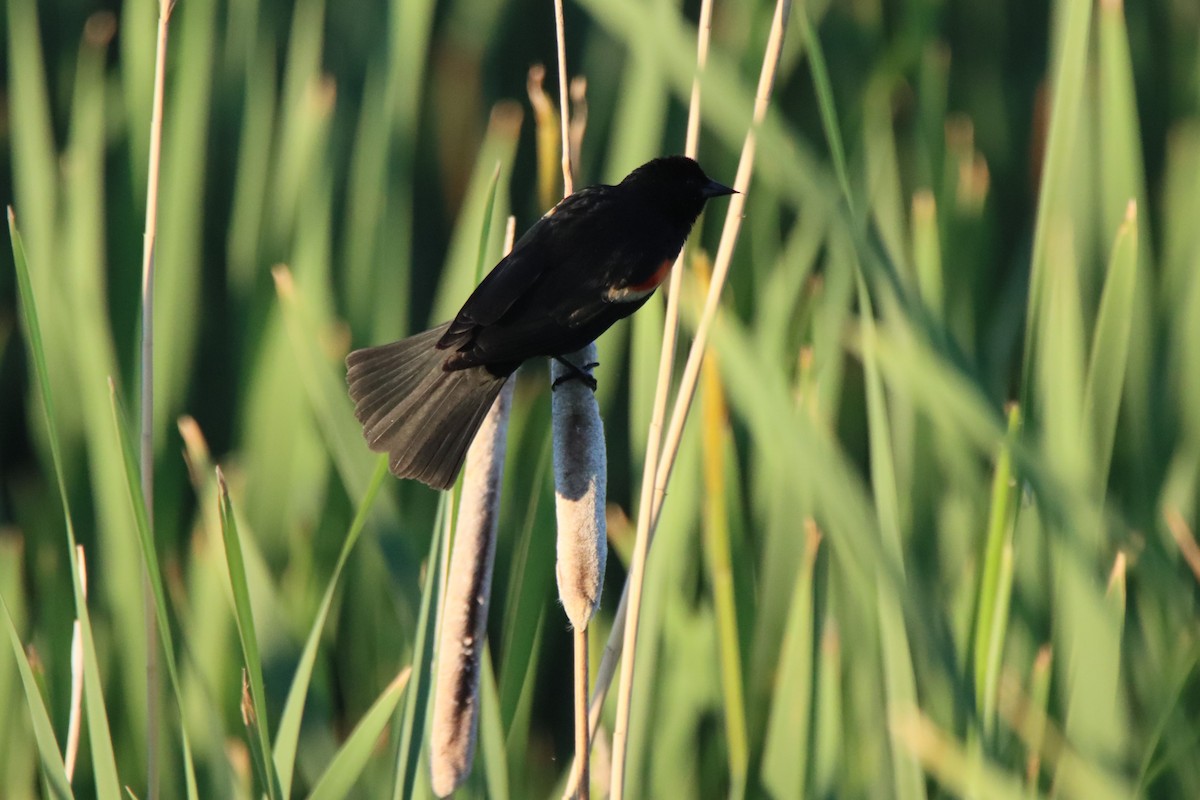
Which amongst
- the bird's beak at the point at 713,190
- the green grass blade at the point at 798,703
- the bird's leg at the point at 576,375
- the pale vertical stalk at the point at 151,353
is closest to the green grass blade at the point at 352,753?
the pale vertical stalk at the point at 151,353

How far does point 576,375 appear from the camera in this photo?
39.9 inches

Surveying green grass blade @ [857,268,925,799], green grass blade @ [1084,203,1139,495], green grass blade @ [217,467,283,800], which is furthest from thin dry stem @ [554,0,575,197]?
green grass blade @ [1084,203,1139,495]

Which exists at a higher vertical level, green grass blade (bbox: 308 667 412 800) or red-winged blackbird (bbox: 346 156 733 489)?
red-winged blackbird (bbox: 346 156 733 489)

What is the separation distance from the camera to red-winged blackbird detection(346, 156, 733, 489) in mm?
1072

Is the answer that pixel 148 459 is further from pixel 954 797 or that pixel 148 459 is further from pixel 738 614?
pixel 954 797

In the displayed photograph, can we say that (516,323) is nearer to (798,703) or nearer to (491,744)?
(491,744)

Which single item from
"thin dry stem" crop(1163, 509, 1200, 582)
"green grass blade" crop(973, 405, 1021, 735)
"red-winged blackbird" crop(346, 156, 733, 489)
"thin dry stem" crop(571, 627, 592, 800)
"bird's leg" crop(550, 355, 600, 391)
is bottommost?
"thin dry stem" crop(1163, 509, 1200, 582)

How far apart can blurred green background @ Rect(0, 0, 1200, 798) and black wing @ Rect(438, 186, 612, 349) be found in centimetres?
7

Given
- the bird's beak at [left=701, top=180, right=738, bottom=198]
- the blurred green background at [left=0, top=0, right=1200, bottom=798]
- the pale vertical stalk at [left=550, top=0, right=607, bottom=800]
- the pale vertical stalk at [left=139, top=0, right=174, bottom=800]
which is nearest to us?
the pale vertical stalk at [left=550, top=0, right=607, bottom=800]

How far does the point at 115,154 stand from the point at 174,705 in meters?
0.97

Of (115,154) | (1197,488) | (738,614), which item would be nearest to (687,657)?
(738,614)

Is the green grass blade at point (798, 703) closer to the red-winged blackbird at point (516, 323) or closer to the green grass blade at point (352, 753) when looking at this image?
the red-winged blackbird at point (516, 323)

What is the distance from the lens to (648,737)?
135 cm

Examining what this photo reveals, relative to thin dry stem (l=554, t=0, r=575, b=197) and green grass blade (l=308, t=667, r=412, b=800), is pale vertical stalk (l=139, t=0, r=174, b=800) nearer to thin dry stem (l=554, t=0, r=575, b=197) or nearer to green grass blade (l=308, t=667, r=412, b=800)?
green grass blade (l=308, t=667, r=412, b=800)
